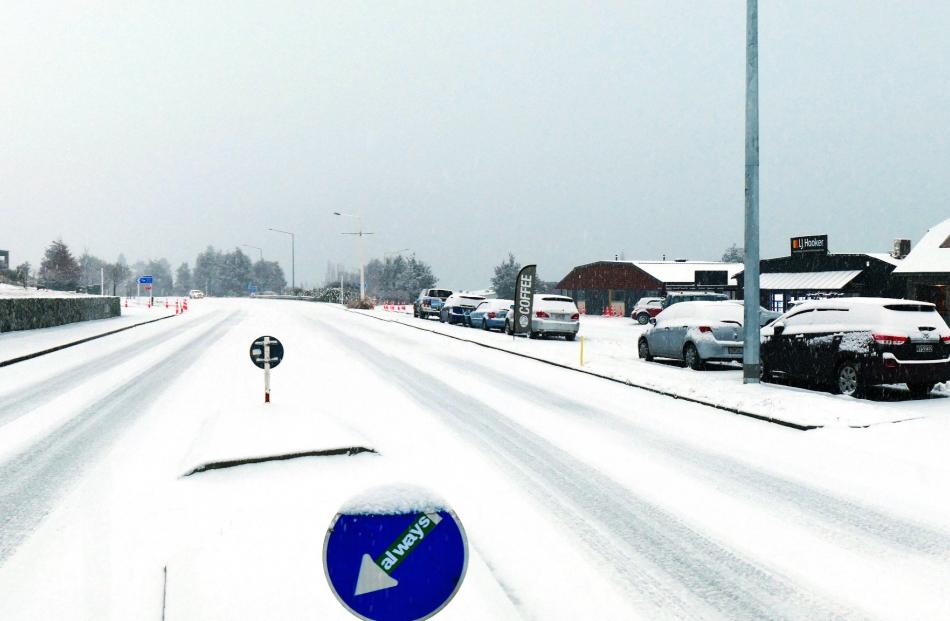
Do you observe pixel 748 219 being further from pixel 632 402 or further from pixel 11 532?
pixel 11 532

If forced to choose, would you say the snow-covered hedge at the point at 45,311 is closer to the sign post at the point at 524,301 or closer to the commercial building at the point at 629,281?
the sign post at the point at 524,301

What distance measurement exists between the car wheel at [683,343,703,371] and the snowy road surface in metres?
5.28

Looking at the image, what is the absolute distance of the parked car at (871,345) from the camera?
39.0ft

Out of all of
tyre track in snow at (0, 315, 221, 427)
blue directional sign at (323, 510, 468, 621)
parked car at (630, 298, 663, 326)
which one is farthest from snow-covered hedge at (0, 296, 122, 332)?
parked car at (630, 298, 663, 326)

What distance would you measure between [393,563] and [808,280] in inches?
1628

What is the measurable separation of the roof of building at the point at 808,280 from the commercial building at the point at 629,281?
28.6 ft

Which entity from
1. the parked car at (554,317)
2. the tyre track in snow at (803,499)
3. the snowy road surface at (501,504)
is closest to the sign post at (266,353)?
the snowy road surface at (501,504)

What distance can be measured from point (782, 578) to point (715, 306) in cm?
1397

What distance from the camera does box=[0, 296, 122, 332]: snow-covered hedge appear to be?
26531mm

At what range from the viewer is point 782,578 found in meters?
4.57

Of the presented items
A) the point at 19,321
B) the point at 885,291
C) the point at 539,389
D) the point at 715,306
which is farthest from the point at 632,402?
the point at 885,291

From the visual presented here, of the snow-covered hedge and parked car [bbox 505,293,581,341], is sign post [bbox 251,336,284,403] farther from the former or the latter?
the snow-covered hedge

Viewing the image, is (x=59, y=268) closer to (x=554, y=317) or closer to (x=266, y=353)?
(x=554, y=317)

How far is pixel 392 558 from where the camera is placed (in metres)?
2.57
